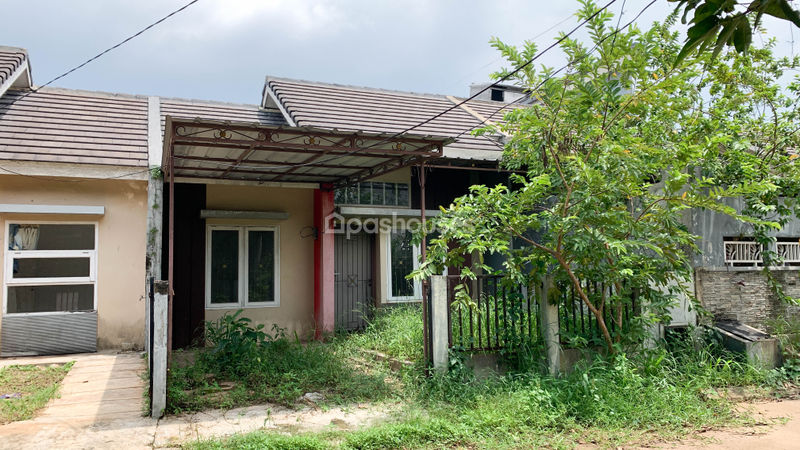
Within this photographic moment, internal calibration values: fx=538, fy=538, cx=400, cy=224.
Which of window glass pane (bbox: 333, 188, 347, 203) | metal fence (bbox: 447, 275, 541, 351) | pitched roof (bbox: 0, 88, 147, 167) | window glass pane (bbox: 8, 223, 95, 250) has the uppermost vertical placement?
pitched roof (bbox: 0, 88, 147, 167)

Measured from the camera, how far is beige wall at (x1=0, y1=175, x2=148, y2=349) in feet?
27.9

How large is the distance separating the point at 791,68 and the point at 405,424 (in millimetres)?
8816

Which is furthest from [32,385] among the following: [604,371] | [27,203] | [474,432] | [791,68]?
[791,68]

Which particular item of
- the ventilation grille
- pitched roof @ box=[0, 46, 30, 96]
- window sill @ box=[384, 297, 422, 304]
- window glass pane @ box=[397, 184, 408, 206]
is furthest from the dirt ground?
pitched roof @ box=[0, 46, 30, 96]

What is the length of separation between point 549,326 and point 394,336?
2.51 meters

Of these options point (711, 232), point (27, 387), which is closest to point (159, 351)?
point (27, 387)

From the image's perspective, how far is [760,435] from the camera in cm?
513

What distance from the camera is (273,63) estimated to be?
1243 cm

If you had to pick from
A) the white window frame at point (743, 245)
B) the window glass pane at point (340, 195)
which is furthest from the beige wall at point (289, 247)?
the white window frame at point (743, 245)

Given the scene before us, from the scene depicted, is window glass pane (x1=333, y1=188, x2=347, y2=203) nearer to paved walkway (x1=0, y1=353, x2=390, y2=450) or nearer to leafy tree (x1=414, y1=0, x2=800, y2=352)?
leafy tree (x1=414, y1=0, x2=800, y2=352)

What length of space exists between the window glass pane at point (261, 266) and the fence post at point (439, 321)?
4.34 m

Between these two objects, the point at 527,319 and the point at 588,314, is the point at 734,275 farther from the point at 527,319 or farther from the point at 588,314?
the point at 527,319

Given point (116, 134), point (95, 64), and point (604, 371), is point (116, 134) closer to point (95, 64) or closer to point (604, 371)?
point (95, 64)

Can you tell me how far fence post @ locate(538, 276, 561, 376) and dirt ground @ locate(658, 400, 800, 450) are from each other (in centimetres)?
165
